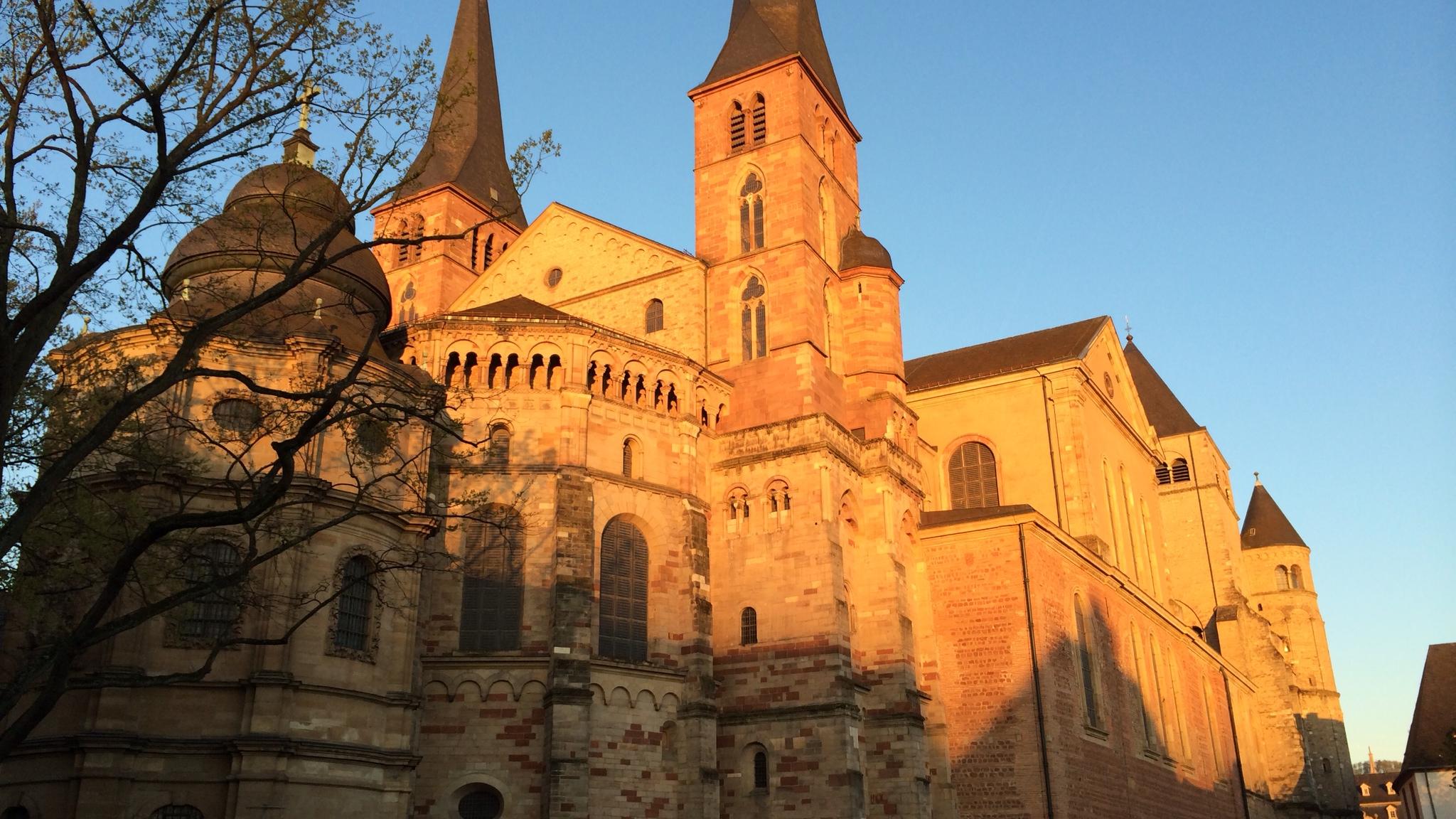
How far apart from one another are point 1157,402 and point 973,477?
26796mm

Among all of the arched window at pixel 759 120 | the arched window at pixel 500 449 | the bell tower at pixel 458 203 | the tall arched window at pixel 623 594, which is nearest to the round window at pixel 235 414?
the arched window at pixel 500 449

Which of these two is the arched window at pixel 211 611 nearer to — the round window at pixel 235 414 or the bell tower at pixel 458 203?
the round window at pixel 235 414

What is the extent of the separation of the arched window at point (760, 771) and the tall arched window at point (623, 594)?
12.3 ft

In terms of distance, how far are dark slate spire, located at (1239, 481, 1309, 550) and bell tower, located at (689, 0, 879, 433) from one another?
37955 mm

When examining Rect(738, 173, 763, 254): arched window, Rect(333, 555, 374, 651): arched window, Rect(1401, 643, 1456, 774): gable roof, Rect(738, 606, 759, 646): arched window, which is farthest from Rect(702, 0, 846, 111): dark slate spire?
Rect(1401, 643, 1456, 774): gable roof

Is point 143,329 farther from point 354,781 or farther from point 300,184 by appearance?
point 354,781

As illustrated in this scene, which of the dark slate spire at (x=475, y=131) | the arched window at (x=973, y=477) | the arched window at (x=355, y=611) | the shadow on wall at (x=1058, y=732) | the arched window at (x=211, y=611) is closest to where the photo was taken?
the arched window at (x=211, y=611)

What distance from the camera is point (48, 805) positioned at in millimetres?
19359

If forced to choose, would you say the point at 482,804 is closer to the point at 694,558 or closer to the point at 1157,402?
the point at 694,558

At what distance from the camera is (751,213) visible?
3381 centimetres

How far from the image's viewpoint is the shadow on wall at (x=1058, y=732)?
30375mm

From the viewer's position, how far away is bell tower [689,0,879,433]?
3130 centimetres

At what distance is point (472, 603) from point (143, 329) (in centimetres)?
868

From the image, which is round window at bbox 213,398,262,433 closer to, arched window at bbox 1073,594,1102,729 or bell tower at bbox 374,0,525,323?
bell tower at bbox 374,0,525,323
